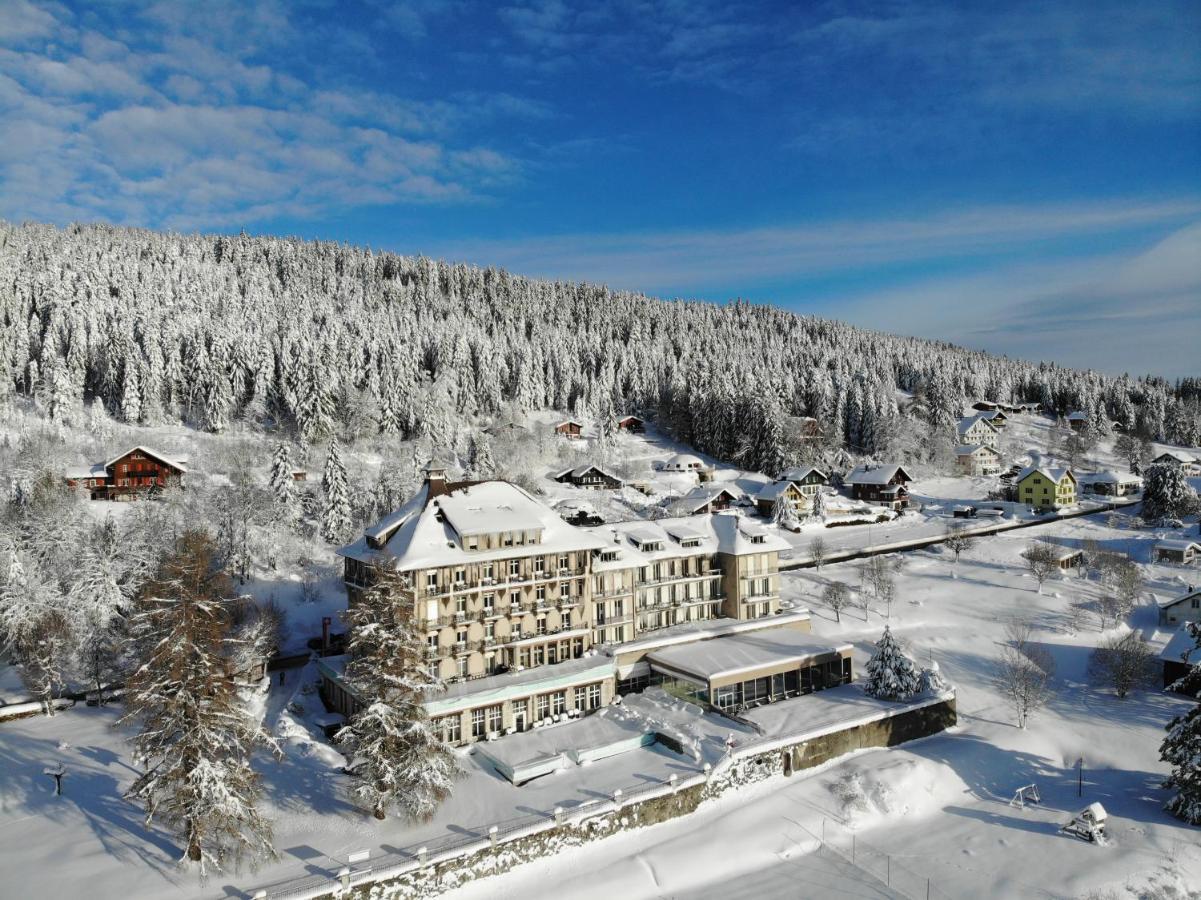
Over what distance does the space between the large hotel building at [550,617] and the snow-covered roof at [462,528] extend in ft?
0.28

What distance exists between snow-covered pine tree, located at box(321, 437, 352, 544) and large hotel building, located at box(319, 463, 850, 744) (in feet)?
84.9

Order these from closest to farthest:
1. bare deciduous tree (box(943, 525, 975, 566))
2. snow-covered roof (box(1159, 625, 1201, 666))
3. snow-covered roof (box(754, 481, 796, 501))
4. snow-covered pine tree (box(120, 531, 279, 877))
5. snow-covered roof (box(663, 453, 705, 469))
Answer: snow-covered pine tree (box(120, 531, 279, 877)) < snow-covered roof (box(1159, 625, 1201, 666)) < bare deciduous tree (box(943, 525, 975, 566)) < snow-covered roof (box(754, 481, 796, 501)) < snow-covered roof (box(663, 453, 705, 469))

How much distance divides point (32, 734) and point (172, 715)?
62.9 feet

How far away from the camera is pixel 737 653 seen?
47594 mm

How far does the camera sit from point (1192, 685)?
4641 cm

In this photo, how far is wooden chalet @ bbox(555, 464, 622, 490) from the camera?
104m

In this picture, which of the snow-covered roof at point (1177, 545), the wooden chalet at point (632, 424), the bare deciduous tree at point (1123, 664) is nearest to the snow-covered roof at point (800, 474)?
the snow-covered roof at point (1177, 545)

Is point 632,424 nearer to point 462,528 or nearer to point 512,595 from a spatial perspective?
point 512,595

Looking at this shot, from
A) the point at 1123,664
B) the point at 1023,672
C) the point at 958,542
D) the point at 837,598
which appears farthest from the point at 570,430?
the point at 1123,664

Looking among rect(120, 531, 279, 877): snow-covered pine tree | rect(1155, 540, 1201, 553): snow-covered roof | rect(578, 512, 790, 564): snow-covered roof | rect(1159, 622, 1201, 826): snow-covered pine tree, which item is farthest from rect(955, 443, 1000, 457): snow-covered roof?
rect(120, 531, 279, 877): snow-covered pine tree

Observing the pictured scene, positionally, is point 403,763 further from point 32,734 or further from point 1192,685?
point 1192,685

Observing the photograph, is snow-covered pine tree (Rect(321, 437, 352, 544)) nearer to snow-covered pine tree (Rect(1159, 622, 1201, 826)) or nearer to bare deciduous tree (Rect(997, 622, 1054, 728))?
bare deciduous tree (Rect(997, 622, 1054, 728))

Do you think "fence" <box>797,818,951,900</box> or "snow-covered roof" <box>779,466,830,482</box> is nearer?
"fence" <box>797,818,951,900</box>

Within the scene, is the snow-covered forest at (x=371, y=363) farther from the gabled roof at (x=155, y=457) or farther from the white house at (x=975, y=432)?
the gabled roof at (x=155, y=457)
